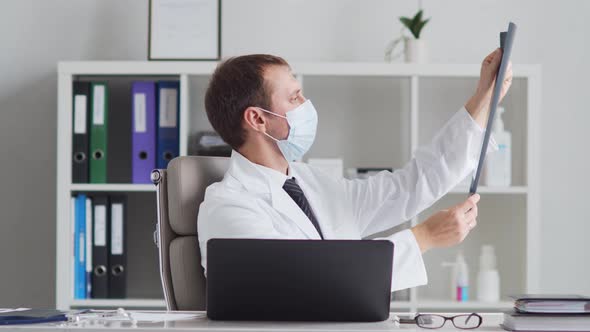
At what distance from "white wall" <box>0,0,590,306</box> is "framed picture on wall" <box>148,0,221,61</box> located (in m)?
0.19

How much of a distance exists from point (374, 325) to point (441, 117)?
1958 millimetres

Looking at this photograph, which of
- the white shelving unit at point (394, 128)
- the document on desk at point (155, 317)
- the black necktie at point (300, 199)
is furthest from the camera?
the white shelving unit at point (394, 128)

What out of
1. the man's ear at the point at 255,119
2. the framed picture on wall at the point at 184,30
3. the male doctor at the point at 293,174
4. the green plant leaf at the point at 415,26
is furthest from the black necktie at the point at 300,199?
the green plant leaf at the point at 415,26

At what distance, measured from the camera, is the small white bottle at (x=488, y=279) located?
2.80 metres

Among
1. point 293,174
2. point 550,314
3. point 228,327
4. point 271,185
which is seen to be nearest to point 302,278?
point 228,327

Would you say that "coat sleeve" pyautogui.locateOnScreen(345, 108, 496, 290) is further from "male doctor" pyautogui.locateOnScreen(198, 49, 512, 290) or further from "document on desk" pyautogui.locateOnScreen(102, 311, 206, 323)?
"document on desk" pyautogui.locateOnScreen(102, 311, 206, 323)

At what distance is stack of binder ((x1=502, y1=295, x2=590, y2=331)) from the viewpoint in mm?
1154

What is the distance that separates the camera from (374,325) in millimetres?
1193

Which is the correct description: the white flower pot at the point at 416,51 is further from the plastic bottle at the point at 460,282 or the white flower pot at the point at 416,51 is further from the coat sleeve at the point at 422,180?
the coat sleeve at the point at 422,180

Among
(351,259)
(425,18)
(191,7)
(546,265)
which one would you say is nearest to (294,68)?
(191,7)

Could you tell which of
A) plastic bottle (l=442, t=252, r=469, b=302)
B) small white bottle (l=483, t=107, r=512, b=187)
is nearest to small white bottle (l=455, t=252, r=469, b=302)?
plastic bottle (l=442, t=252, r=469, b=302)

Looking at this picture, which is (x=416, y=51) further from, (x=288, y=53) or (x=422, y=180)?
(x=422, y=180)

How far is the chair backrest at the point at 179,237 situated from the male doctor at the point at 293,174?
0.05 metres

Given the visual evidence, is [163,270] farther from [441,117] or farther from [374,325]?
[441,117]
